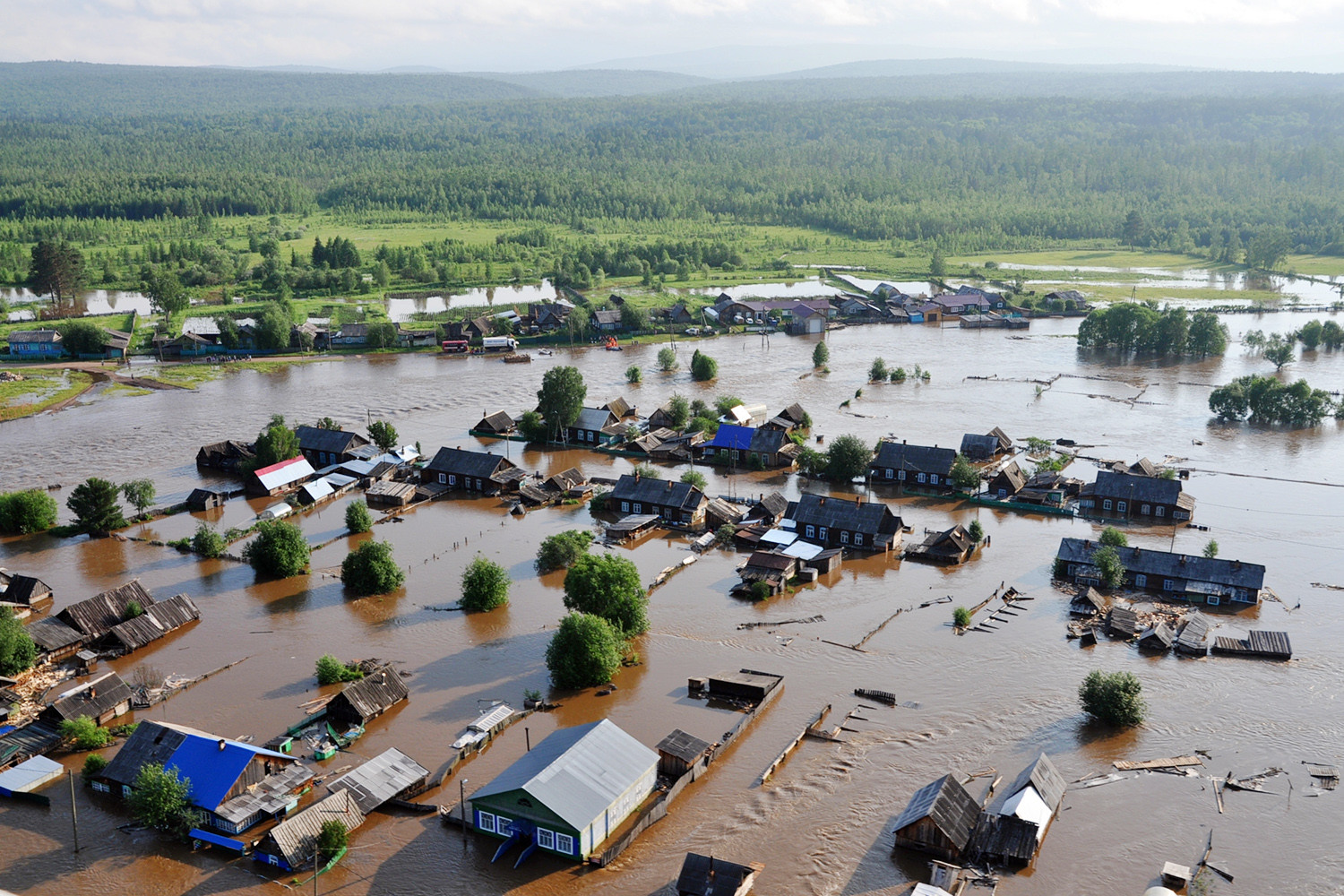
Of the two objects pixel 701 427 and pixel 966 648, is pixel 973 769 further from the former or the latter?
pixel 701 427

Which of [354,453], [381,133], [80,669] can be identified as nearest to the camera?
[80,669]

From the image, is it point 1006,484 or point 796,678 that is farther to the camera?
point 1006,484

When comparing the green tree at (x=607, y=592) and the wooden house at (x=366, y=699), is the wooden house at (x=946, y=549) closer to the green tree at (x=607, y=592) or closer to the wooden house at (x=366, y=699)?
the green tree at (x=607, y=592)

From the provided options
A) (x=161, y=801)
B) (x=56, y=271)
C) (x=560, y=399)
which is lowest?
(x=161, y=801)

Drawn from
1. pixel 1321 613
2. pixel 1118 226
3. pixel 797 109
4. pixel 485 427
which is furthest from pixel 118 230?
pixel 797 109

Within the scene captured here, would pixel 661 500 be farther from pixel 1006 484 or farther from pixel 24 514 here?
pixel 24 514

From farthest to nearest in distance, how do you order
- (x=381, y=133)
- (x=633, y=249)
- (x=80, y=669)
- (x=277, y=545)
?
(x=381, y=133) → (x=633, y=249) → (x=277, y=545) → (x=80, y=669)

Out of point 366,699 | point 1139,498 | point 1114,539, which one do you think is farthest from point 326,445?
point 1139,498

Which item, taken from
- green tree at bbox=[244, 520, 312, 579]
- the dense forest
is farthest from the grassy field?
the dense forest
